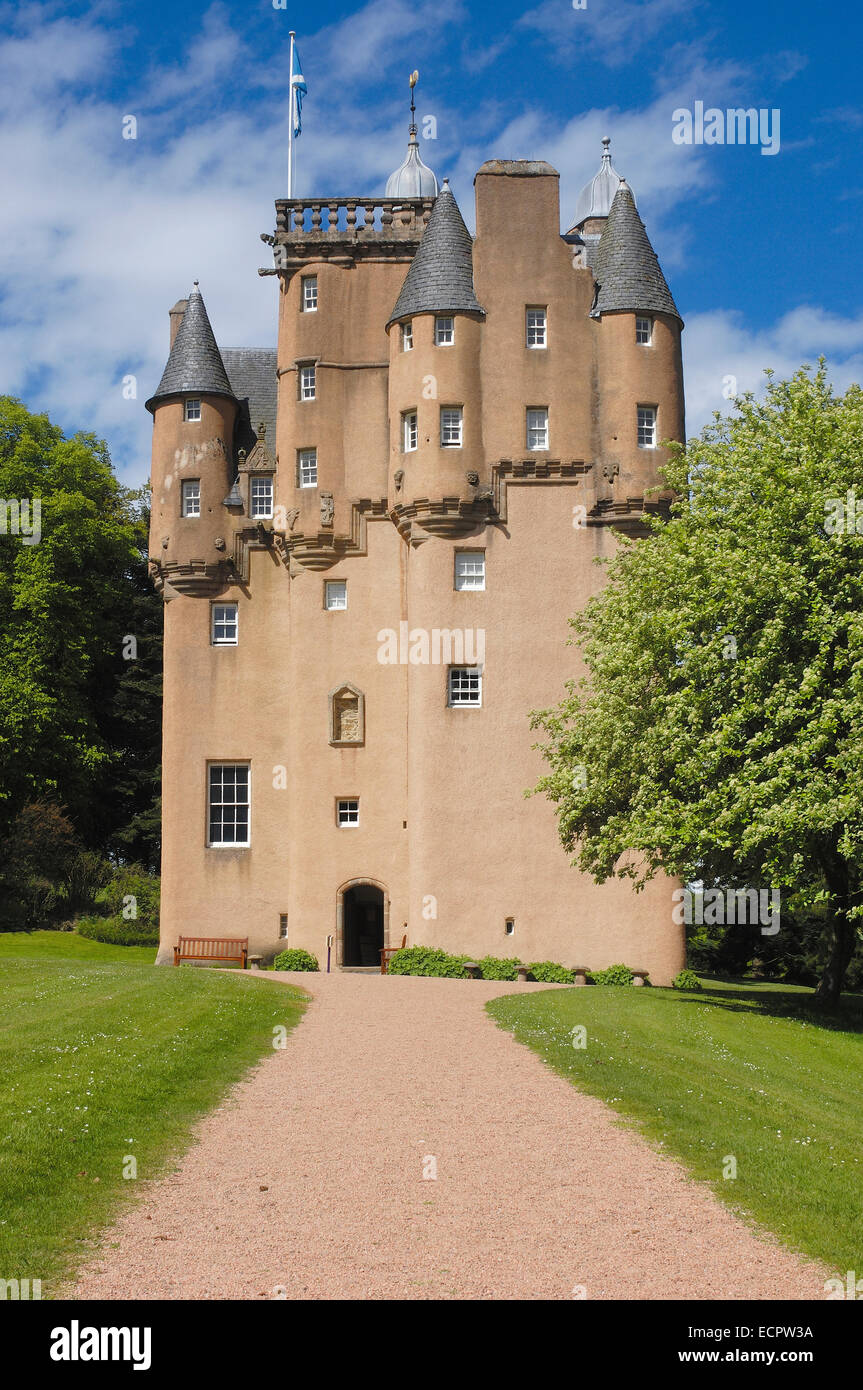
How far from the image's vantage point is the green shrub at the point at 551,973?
1444 inches

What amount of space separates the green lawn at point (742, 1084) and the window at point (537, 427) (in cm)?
1691

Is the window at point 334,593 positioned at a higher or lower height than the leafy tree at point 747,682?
higher

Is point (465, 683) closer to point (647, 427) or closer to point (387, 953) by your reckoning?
point (387, 953)

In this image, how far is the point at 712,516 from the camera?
2786cm

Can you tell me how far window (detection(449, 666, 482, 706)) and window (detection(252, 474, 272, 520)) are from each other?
952 centimetres

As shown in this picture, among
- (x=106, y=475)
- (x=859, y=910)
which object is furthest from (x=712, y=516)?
(x=106, y=475)

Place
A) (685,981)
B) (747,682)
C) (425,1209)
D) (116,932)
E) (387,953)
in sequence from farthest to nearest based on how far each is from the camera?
(116,932)
(387,953)
(685,981)
(747,682)
(425,1209)

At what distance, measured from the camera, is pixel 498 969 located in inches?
1431

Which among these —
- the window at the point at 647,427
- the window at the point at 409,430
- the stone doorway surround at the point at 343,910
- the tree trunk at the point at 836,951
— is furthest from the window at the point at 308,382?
the tree trunk at the point at 836,951

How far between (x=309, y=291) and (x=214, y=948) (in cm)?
2138

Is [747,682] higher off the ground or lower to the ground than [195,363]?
lower

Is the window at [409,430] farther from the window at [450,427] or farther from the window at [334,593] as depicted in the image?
the window at [334,593]

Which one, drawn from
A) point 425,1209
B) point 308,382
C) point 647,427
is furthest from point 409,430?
point 425,1209

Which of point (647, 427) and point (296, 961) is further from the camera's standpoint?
point (647, 427)
